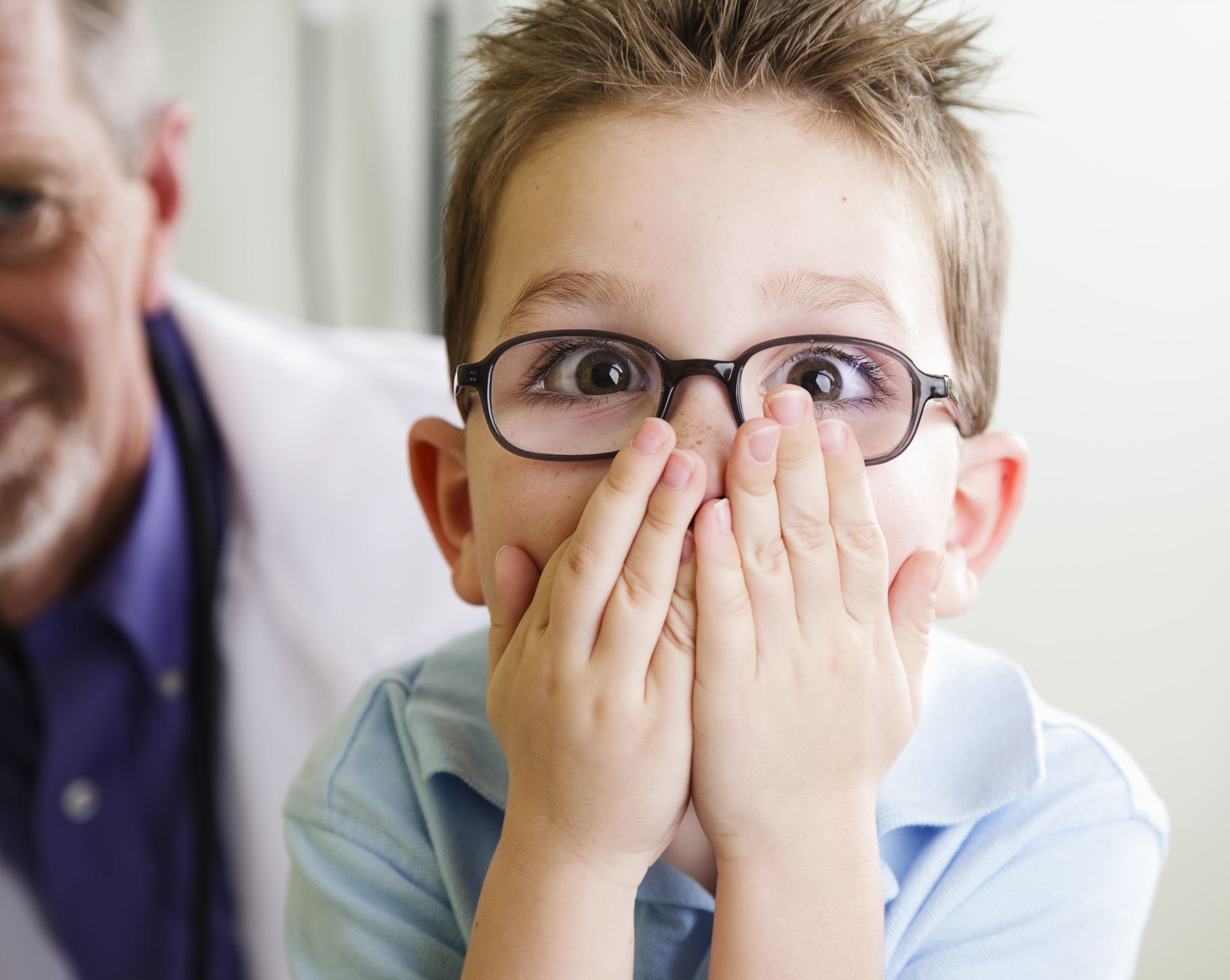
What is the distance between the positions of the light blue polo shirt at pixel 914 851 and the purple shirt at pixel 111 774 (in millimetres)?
581

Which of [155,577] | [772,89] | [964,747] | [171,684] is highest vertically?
[772,89]

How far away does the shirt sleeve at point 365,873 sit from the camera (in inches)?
31.3

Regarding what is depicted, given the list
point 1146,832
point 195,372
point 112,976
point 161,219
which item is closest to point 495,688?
point 1146,832

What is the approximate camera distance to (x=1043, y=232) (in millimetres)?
1498

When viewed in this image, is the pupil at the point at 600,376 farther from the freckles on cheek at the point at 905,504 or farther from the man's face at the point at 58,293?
the man's face at the point at 58,293

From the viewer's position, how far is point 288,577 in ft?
4.80

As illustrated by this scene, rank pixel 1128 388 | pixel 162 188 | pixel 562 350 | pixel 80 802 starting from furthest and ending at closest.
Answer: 1. pixel 162 188
2. pixel 1128 388
3. pixel 80 802
4. pixel 562 350

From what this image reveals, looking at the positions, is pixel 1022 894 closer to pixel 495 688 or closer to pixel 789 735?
pixel 789 735

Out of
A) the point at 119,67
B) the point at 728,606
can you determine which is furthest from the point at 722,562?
the point at 119,67

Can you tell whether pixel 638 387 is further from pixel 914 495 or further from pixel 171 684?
pixel 171 684

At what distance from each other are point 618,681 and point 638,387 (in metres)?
0.21

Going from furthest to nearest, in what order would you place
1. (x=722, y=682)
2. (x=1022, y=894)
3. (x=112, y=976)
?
(x=112, y=976) → (x=1022, y=894) → (x=722, y=682)

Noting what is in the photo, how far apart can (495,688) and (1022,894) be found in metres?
0.43

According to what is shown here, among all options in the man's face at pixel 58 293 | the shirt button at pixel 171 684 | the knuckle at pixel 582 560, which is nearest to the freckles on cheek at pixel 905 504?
the knuckle at pixel 582 560
